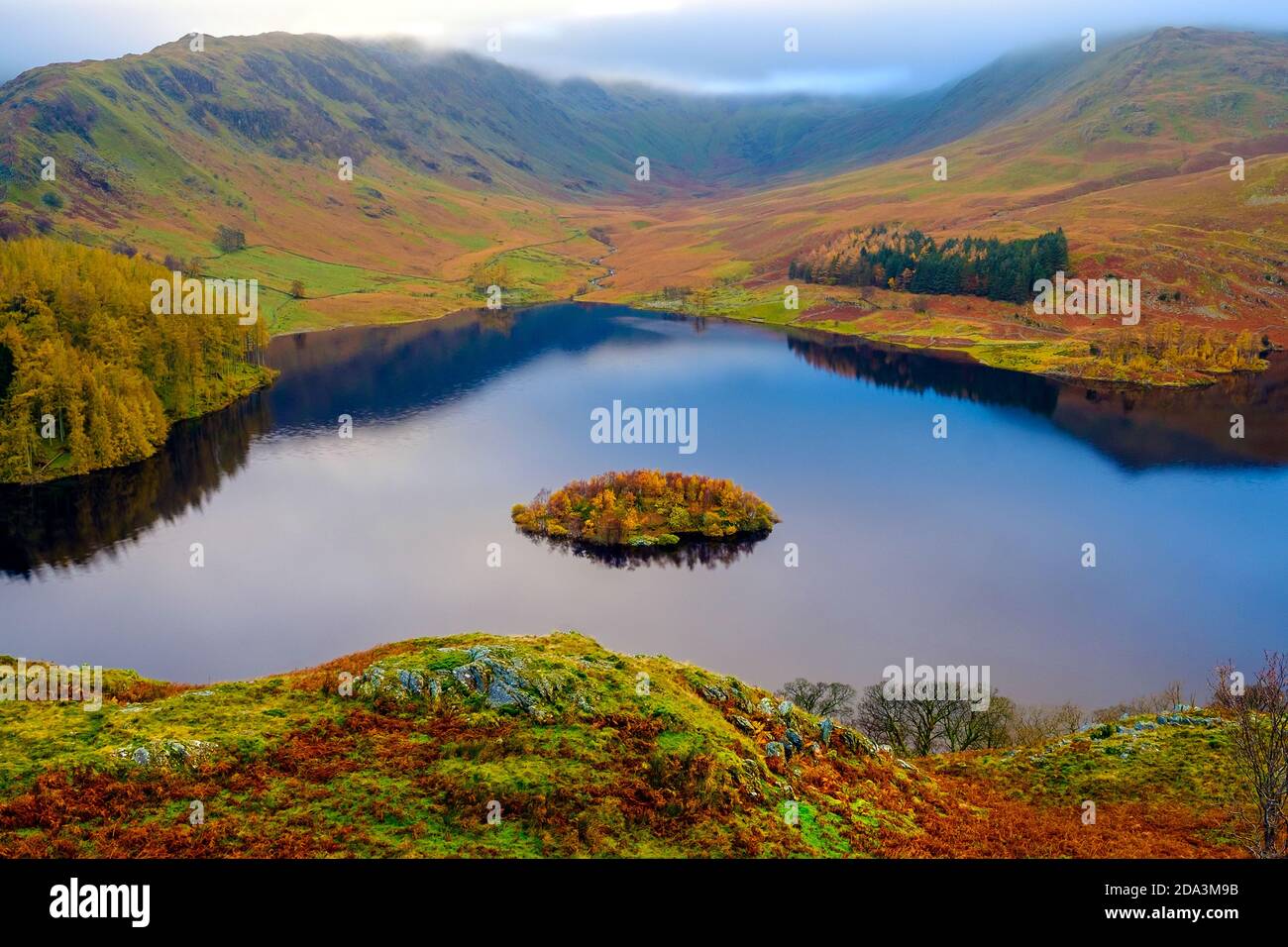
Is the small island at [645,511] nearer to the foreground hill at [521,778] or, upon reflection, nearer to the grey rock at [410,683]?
the foreground hill at [521,778]

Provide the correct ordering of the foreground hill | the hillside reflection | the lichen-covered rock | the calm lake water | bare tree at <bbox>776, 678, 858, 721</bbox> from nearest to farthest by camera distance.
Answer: the foreground hill, the lichen-covered rock, bare tree at <bbox>776, 678, 858, 721</bbox>, the calm lake water, the hillside reflection

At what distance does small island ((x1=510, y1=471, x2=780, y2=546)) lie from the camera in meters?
89.4

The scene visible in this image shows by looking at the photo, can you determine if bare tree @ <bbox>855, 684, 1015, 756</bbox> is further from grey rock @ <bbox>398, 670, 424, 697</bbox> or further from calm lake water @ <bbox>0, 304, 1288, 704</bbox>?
grey rock @ <bbox>398, 670, 424, 697</bbox>

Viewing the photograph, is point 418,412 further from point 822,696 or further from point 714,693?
point 714,693

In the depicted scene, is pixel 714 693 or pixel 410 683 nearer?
pixel 410 683

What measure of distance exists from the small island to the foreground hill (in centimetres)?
5059

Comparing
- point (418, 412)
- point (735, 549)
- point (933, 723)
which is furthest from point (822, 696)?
point (418, 412)

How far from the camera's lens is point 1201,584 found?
75.7 meters

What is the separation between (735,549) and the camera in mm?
86812

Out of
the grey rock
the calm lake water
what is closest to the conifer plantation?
the calm lake water

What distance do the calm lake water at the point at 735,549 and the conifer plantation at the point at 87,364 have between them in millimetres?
4542

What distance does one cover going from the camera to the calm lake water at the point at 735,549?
65438 mm

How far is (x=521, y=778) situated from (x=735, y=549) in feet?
203
